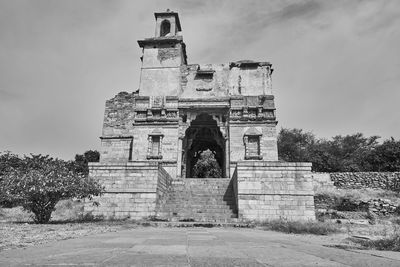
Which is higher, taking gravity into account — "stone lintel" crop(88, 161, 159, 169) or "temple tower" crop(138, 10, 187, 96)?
"temple tower" crop(138, 10, 187, 96)

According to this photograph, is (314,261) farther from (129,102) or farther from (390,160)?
(390,160)

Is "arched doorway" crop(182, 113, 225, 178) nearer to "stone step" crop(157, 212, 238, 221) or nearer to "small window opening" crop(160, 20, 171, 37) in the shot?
"small window opening" crop(160, 20, 171, 37)

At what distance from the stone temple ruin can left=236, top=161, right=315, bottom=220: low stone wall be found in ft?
→ 0.13

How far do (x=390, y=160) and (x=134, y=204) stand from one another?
2563 centimetres

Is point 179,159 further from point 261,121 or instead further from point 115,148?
point 115,148

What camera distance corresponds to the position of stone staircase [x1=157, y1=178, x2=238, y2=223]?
11219mm

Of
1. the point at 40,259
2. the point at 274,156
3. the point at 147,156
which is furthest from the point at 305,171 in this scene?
the point at 40,259

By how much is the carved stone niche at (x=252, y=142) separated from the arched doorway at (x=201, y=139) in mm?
2526

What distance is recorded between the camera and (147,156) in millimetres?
18859

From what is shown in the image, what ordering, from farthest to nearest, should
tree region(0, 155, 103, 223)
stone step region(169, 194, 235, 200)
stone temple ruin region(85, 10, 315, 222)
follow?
1. stone step region(169, 194, 235, 200)
2. stone temple ruin region(85, 10, 315, 222)
3. tree region(0, 155, 103, 223)

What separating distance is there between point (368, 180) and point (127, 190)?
18.1 m

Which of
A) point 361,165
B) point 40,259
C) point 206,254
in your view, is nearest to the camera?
point 40,259

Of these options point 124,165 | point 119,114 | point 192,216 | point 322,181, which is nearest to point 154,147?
point 119,114

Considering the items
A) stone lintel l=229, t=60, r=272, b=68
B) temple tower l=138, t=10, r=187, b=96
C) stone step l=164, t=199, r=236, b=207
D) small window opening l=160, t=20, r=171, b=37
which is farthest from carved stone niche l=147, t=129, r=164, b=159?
small window opening l=160, t=20, r=171, b=37
